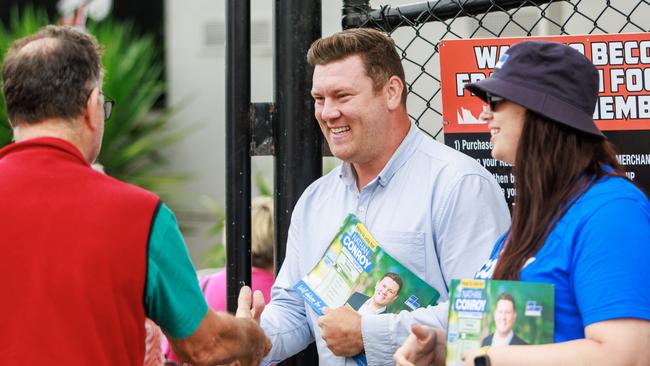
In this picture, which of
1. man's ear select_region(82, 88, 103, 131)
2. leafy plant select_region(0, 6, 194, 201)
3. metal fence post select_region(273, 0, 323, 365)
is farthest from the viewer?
leafy plant select_region(0, 6, 194, 201)

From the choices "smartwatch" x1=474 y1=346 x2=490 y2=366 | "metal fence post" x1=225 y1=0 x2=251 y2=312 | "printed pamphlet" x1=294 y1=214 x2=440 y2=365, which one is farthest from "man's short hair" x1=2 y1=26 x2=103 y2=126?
"smartwatch" x1=474 y1=346 x2=490 y2=366

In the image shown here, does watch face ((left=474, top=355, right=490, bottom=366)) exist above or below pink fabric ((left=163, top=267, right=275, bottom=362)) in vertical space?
above

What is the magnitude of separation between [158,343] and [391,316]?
768 millimetres

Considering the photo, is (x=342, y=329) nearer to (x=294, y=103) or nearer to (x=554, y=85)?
(x=294, y=103)

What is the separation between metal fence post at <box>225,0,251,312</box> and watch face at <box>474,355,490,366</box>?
4.09 feet

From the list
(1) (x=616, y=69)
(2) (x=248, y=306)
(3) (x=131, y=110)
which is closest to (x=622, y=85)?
(1) (x=616, y=69)

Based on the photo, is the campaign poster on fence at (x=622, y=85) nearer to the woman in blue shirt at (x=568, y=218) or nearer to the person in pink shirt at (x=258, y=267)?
the woman in blue shirt at (x=568, y=218)

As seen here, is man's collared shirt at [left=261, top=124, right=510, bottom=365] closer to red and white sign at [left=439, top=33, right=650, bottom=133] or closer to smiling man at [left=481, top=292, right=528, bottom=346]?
red and white sign at [left=439, top=33, right=650, bottom=133]

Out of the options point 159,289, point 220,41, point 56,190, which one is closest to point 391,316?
point 159,289

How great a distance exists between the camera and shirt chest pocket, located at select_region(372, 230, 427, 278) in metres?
2.98

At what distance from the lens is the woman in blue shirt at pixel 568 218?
2.13 m

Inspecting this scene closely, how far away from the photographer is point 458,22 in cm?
913

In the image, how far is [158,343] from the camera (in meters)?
3.18

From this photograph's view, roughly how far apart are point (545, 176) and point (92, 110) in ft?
3.69
